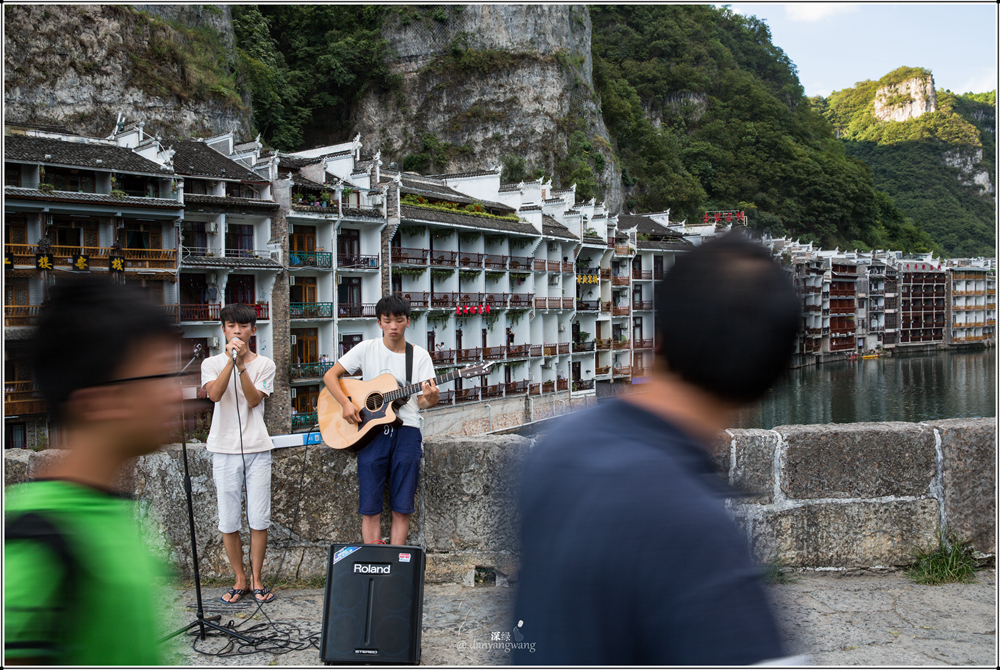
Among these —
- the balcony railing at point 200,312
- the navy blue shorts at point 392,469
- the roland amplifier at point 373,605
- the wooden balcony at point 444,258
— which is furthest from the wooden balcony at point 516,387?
the roland amplifier at point 373,605

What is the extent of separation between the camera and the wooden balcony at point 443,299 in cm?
3438

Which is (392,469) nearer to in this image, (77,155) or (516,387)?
(77,155)

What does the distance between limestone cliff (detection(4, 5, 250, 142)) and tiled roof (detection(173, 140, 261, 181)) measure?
4.27 m

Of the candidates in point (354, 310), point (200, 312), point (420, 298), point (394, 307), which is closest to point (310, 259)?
point (354, 310)

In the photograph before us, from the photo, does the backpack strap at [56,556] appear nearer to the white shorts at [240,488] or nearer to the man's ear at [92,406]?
the man's ear at [92,406]

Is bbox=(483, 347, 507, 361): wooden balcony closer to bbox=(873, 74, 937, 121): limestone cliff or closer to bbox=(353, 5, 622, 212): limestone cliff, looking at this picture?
bbox=(353, 5, 622, 212): limestone cliff

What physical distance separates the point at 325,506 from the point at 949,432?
3.28 m

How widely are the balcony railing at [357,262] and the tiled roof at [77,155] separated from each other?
745 cm

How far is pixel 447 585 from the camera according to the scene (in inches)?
158

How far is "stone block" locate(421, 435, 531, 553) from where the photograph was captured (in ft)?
13.2

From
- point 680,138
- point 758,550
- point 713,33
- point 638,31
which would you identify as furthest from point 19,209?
point 713,33

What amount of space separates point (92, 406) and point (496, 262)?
35880 mm

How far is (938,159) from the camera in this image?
120375 millimetres

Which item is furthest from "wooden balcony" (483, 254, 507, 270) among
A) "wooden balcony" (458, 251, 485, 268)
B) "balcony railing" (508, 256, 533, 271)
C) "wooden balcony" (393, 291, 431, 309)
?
"wooden balcony" (393, 291, 431, 309)
